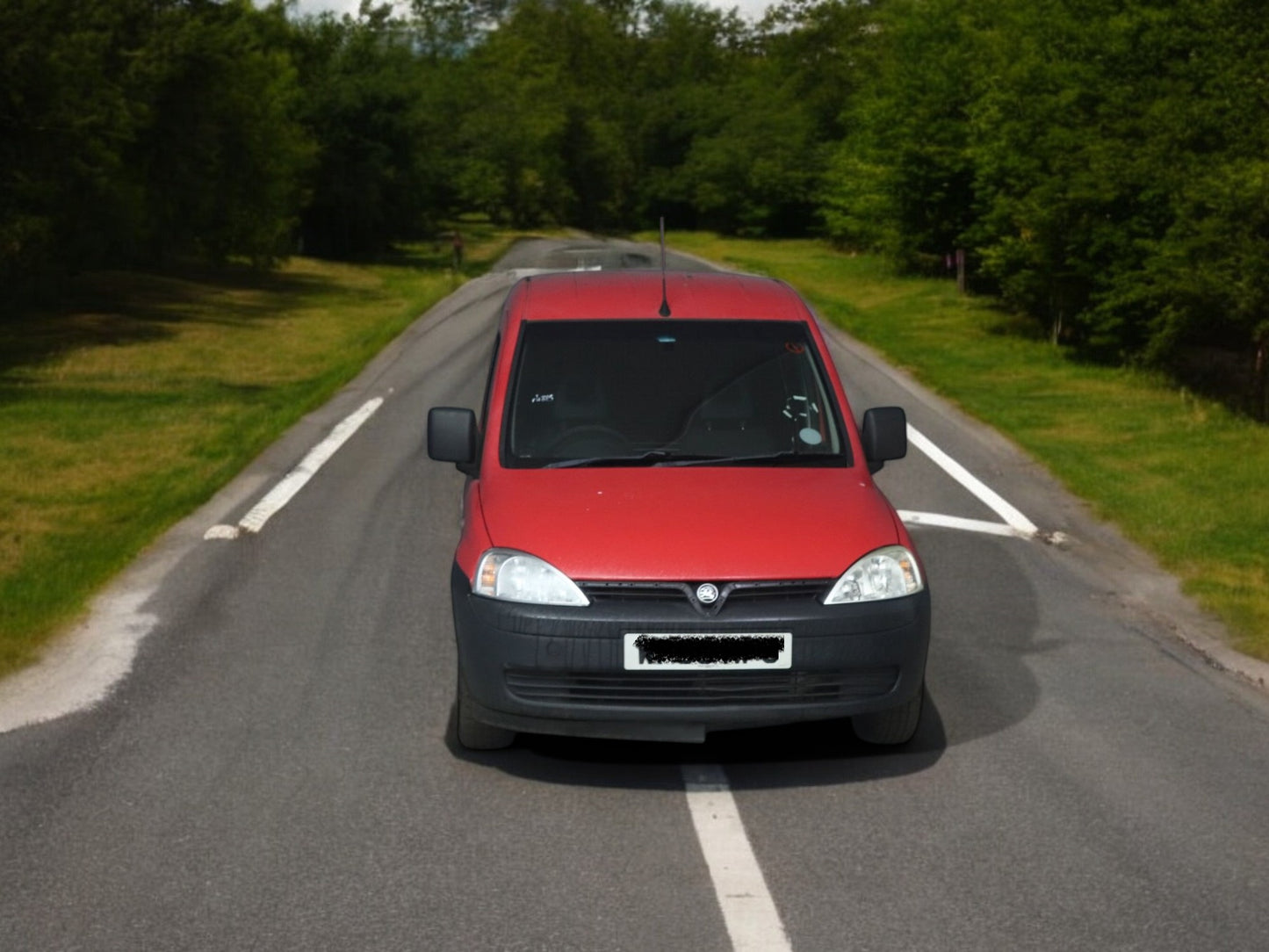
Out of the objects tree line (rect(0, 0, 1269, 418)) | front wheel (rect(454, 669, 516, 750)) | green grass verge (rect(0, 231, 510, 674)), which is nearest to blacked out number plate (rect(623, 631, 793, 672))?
front wheel (rect(454, 669, 516, 750))

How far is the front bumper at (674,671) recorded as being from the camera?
260 inches

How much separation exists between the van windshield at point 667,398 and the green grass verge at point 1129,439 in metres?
3.13

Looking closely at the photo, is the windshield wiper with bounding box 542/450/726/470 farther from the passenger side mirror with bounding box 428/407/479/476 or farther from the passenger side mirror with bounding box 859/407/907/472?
the passenger side mirror with bounding box 859/407/907/472

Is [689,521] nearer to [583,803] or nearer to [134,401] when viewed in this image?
[583,803]

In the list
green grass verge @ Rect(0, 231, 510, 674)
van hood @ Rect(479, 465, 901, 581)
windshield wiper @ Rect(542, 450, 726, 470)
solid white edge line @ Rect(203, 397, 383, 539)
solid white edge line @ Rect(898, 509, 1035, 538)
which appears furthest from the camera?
solid white edge line @ Rect(898, 509, 1035, 538)

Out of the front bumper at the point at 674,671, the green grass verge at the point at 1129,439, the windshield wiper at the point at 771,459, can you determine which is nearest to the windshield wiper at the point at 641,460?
the windshield wiper at the point at 771,459

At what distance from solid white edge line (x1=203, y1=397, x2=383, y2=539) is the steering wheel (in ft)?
17.0

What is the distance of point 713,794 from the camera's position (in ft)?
22.2

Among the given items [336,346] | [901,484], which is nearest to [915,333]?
[336,346]

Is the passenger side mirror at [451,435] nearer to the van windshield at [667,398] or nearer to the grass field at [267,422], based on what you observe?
the van windshield at [667,398]

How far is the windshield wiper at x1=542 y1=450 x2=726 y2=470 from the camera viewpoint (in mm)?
7684

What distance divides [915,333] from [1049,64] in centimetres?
815

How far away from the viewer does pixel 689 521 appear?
698 cm

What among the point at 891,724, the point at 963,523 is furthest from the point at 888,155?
the point at 891,724
